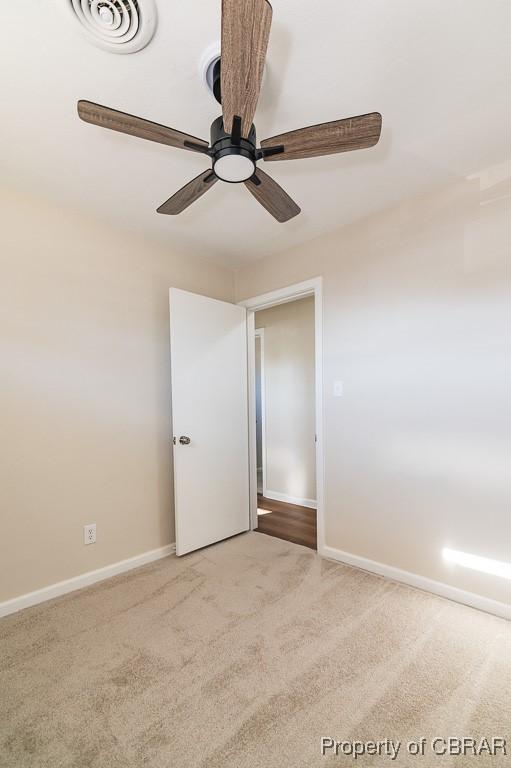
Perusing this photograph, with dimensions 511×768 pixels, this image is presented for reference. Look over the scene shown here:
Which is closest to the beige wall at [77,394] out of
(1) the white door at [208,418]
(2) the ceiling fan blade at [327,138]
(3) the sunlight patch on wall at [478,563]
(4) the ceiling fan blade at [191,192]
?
(1) the white door at [208,418]

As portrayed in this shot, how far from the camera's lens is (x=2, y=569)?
204cm

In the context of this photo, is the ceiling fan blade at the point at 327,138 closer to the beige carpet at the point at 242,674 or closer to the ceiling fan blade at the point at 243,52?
the ceiling fan blade at the point at 243,52

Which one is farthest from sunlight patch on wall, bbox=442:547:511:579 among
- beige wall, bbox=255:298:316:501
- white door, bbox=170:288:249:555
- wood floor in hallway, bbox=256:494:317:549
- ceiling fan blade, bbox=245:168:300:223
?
ceiling fan blade, bbox=245:168:300:223

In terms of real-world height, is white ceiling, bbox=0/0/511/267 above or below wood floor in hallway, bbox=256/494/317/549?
above

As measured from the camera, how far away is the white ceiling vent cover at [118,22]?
1136mm

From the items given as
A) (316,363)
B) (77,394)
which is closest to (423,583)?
(316,363)

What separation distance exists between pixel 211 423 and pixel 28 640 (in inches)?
67.6

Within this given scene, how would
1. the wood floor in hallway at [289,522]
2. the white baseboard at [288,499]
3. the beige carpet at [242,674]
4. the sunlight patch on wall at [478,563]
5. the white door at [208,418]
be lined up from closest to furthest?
1. the beige carpet at [242,674]
2. the sunlight patch on wall at [478,563]
3. the white door at [208,418]
4. the wood floor in hallway at [289,522]
5. the white baseboard at [288,499]

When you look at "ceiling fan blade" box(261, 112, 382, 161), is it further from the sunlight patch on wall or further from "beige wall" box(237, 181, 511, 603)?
the sunlight patch on wall

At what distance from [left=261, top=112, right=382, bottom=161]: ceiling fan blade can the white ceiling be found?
311mm

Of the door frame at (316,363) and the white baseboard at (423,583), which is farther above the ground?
the door frame at (316,363)

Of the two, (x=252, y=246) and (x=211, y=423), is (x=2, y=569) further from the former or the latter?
(x=252, y=246)

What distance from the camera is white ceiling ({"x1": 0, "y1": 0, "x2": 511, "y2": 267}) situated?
1.21 meters

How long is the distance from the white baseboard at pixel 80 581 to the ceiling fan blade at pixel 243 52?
8.67 feet
